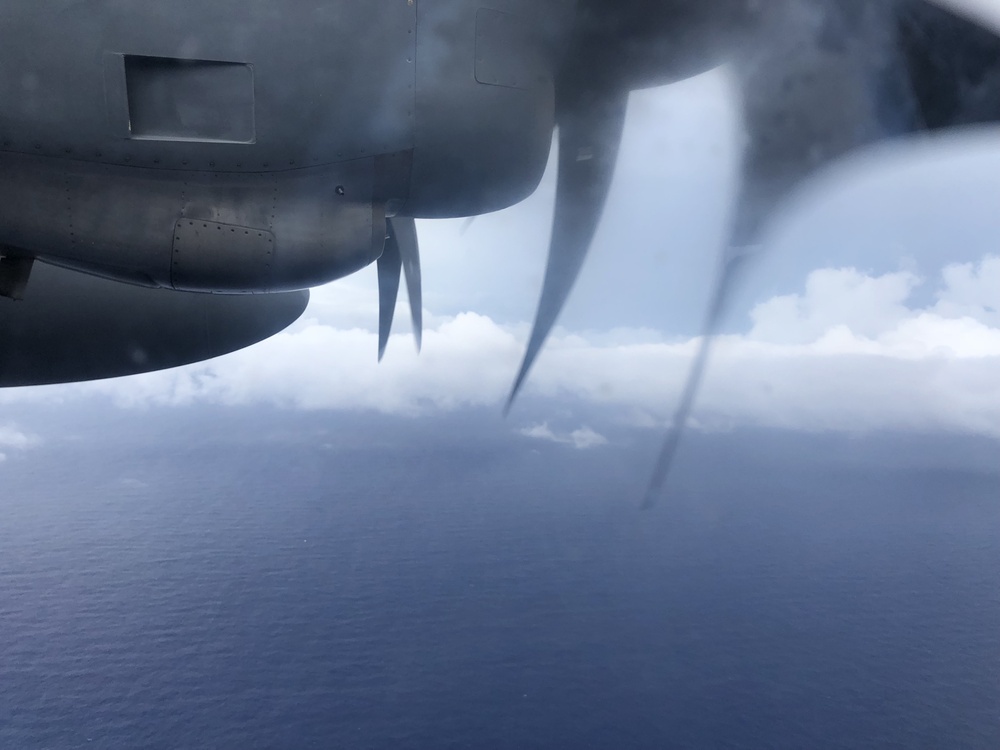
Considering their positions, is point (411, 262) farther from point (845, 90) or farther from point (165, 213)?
point (845, 90)

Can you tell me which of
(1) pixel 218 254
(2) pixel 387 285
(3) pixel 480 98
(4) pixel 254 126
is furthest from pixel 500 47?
(2) pixel 387 285

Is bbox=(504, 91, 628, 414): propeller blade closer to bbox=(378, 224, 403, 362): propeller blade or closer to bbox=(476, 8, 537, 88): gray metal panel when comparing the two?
bbox=(476, 8, 537, 88): gray metal panel

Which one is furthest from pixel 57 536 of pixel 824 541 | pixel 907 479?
pixel 907 479

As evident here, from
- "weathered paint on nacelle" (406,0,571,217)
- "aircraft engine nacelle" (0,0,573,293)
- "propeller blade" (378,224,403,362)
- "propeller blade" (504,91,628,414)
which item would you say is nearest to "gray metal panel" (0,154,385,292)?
"aircraft engine nacelle" (0,0,573,293)

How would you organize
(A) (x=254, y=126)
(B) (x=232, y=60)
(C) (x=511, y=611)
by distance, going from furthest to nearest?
(C) (x=511, y=611) < (A) (x=254, y=126) < (B) (x=232, y=60)

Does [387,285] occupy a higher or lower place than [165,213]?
lower
